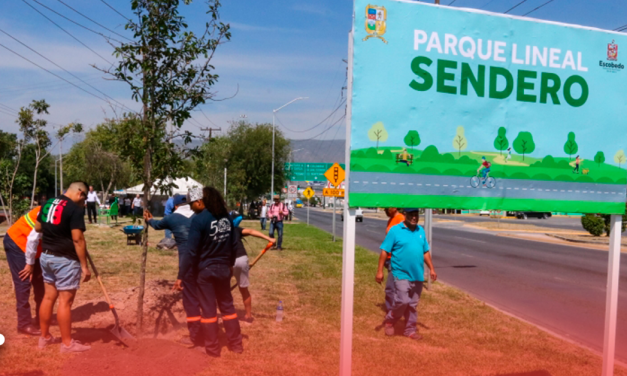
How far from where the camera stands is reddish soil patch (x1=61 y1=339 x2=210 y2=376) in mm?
5320

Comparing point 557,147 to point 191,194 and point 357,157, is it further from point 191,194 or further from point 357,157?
point 191,194

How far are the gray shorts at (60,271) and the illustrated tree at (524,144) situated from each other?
4376mm

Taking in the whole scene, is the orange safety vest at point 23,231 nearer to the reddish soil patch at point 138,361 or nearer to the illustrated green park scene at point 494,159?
the reddish soil patch at point 138,361

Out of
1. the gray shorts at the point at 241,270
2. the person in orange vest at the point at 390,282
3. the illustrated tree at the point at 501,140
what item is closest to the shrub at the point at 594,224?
the person in orange vest at the point at 390,282

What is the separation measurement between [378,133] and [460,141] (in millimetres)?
730

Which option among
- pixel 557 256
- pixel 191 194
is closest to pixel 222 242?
pixel 191 194

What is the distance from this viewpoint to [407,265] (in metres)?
7.08

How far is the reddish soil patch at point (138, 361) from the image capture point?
532 cm

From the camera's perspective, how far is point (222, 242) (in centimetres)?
599

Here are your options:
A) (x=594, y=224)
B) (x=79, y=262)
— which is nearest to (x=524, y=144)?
(x=79, y=262)

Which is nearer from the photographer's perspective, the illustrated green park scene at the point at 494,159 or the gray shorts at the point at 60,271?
the illustrated green park scene at the point at 494,159

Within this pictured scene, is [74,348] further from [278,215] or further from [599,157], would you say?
[278,215]

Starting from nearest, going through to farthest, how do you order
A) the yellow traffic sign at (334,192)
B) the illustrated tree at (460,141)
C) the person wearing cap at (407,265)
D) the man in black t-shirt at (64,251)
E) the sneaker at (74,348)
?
1. the illustrated tree at (460,141)
2. the man in black t-shirt at (64,251)
3. the sneaker at (74,348)
4. the person wearing cap at (407,265)
5. the yellow traffic sign at (334,192)

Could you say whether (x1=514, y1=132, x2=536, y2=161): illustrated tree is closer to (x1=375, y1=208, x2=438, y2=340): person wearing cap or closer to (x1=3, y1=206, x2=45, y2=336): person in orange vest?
(x1=375, y1=208, x2=438, y2=340): person wearing cap
